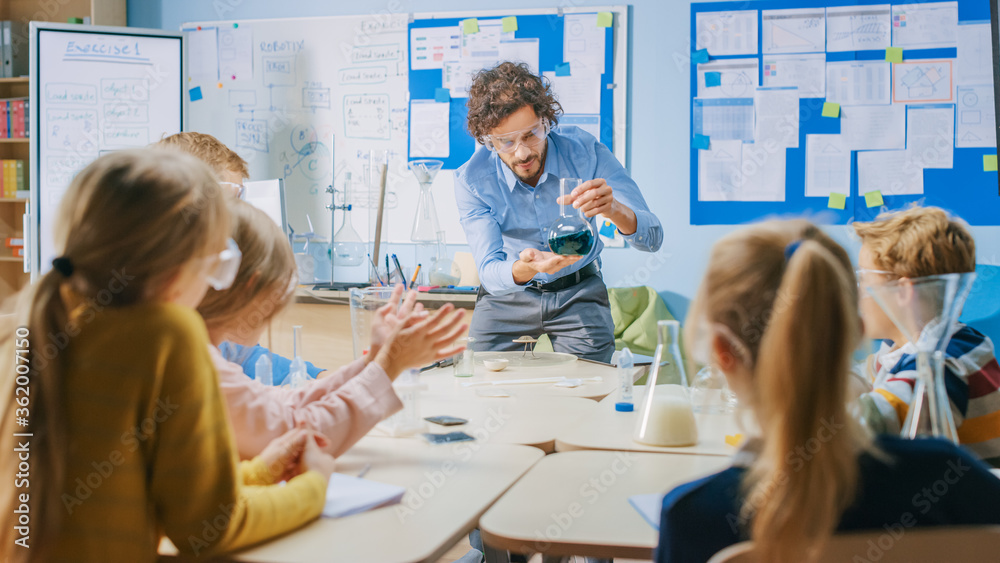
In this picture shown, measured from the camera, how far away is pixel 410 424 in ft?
4.85

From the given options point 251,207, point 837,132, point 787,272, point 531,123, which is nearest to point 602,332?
point 531,123

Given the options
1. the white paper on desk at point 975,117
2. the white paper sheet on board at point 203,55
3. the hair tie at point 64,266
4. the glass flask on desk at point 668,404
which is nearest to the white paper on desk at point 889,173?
the white paper on desk at point 975,117

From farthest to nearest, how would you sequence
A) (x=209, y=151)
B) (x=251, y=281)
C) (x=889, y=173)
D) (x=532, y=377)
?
1. (x=889, y=173)
2. (x=209, y=151)
3. (x=532, y=377)
4. (x=251, y=281)

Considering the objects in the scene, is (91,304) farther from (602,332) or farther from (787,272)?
(602,332)

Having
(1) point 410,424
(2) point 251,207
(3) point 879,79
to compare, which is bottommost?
(1) point 410,424

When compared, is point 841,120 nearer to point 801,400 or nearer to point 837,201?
point 837,201

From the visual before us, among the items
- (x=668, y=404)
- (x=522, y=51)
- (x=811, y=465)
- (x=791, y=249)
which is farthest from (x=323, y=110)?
(x=811, y=465)

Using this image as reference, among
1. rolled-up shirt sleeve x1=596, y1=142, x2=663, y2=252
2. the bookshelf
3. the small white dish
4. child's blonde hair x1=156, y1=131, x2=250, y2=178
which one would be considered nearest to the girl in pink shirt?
the small white dish

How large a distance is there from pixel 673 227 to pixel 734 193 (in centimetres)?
33

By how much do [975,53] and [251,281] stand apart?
3.56m

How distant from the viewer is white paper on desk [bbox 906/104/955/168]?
3623mm

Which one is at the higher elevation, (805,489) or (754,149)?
(754,149)

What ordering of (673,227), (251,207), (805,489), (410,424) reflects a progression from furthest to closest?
(673,227) < (410,424) < (251,207) < (805,489)

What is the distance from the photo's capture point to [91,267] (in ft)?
2.98
